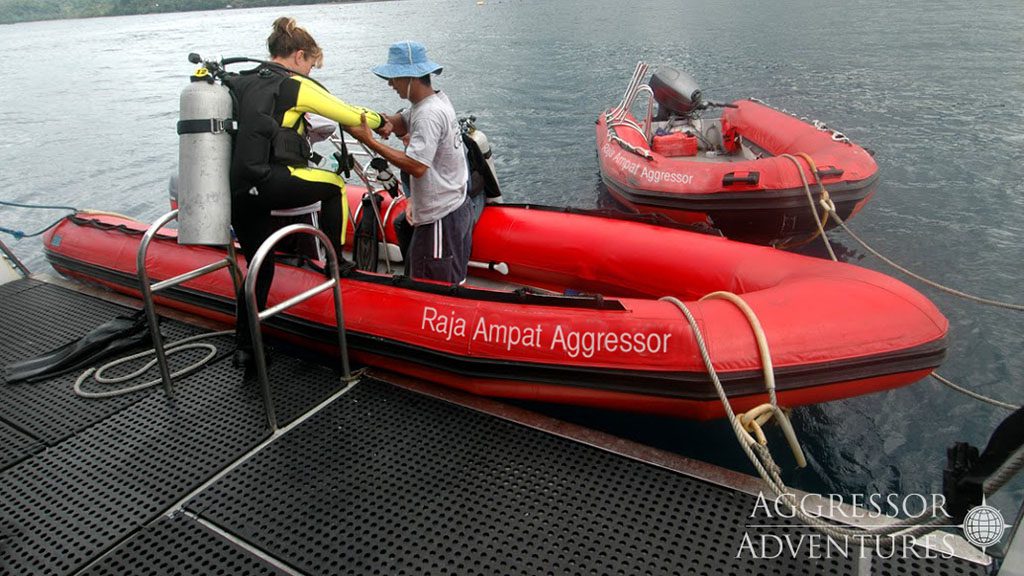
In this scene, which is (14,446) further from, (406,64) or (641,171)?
(641,171)

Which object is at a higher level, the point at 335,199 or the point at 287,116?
the point at 287,116

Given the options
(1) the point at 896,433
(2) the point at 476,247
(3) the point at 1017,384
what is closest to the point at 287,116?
(2) the point at 476,247

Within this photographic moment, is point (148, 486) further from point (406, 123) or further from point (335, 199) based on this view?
point (406, 123)

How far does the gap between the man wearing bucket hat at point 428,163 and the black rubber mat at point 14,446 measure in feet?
6.14

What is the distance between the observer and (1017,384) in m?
3.79

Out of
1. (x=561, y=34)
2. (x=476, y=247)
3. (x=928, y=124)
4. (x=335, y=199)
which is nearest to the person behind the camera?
(x=335, y=199)

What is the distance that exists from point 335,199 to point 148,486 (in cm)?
151

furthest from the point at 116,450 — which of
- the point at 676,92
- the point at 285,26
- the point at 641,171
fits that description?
the point at 676,92

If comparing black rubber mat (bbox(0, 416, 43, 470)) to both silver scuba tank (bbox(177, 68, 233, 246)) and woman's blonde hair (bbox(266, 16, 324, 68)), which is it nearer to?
silver scuba tank (bbox(177, 68, 233, 246))

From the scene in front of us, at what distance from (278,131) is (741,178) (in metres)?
3.59

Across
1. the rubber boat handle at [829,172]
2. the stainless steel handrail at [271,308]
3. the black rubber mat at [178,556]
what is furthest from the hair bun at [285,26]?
the rubber boat handle at [829,172]

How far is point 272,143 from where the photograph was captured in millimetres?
2682

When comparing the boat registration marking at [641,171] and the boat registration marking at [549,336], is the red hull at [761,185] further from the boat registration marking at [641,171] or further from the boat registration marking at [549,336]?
the boat registration marking at [549,336]

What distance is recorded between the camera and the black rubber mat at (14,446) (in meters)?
2.58
